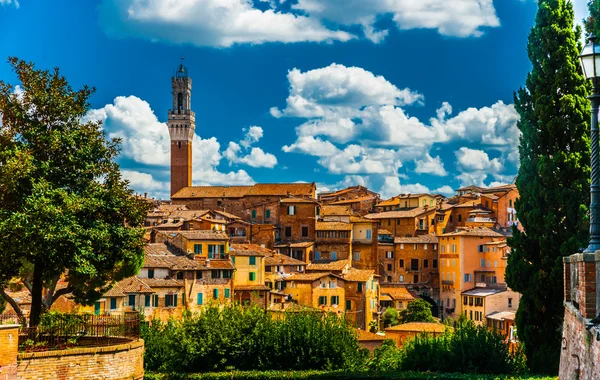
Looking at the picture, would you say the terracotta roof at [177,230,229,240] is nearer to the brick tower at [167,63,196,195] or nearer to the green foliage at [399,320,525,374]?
the green foliage at [399,320,525,374]

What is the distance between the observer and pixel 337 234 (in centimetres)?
9206

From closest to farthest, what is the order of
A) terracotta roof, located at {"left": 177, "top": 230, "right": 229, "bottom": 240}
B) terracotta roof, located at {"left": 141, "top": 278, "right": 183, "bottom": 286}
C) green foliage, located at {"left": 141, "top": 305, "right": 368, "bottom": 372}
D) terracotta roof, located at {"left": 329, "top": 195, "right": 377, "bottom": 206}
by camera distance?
green foliage, located at {"left": 141, "top": 305, "right": 368, "bottom": 372}
terracotta roof, located at {"left": 141, "top": 278, "right": 183, "bottom": 286}
terracotta roof, located at {"left": 177, "top": 230, "right": 229, "bottom": 240}
terracotta roof, located at {"left": 329, "top": 195, "right": 377, "bottom": 206}

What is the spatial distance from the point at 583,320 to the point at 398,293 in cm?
7896

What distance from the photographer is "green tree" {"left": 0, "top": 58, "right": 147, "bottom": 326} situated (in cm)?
2112

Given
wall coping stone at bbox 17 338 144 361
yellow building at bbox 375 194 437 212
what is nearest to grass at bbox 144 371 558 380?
wall coping stone at bbox 17 338 144 361

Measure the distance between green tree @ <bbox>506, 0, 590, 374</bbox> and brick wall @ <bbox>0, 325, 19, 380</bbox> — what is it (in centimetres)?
1530

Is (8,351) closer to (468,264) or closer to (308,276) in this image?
(308,276)

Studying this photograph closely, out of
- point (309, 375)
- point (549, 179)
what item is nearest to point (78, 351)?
point (309, 375)

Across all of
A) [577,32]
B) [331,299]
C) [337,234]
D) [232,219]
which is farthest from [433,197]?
[577,32]

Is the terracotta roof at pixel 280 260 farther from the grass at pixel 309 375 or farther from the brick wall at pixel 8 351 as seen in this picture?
the brick wall at pixel 8 351

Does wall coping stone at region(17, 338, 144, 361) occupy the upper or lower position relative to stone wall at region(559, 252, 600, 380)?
lower

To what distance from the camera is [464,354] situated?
29828 mm

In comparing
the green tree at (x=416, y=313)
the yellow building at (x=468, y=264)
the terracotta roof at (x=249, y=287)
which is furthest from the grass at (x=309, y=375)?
the yellow building at (x=468, y=264)

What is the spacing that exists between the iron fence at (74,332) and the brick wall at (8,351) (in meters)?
1.87
